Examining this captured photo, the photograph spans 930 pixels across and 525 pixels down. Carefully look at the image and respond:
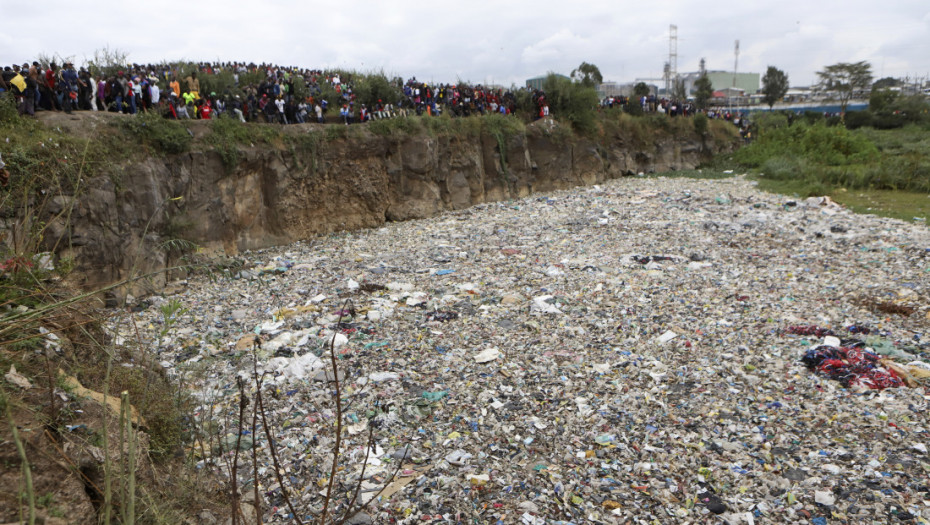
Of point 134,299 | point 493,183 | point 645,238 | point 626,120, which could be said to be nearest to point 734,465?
point 645,238

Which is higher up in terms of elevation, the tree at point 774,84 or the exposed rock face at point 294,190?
the tree at point 774,84

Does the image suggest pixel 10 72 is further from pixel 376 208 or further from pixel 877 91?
pixel 877 91

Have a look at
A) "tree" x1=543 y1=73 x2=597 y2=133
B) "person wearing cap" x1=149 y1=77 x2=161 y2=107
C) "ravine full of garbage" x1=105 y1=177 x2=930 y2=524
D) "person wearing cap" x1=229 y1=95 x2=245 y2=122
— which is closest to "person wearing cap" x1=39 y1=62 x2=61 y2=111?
"person wearing cap" x1=149 y1=77 x2=161 y2=107

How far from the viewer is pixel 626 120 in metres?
21.9

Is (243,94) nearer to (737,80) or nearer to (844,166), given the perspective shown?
(844,166)

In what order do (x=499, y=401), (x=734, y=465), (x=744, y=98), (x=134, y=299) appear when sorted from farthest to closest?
1. (x=744, y=98)
2. (x=134, y=299)
3. (x=499, y=401)
4. (x=734, y=465)

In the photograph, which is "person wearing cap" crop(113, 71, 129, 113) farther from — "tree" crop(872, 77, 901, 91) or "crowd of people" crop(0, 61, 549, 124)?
"tree" crop(872, 77, 901, 91)

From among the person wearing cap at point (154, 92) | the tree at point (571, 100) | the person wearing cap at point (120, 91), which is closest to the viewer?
the person wearing cap at point (120, 91)

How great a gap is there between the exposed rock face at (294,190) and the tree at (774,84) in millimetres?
31230

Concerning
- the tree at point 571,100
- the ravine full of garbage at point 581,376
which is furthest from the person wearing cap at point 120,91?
the tree at point 571,100

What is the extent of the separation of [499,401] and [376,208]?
9664 millimetres

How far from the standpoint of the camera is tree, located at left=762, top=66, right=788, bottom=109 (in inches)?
1662

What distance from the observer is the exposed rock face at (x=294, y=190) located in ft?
27.8

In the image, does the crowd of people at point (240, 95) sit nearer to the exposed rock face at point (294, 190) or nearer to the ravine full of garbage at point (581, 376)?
the exposed rock face at point (294, 190)
